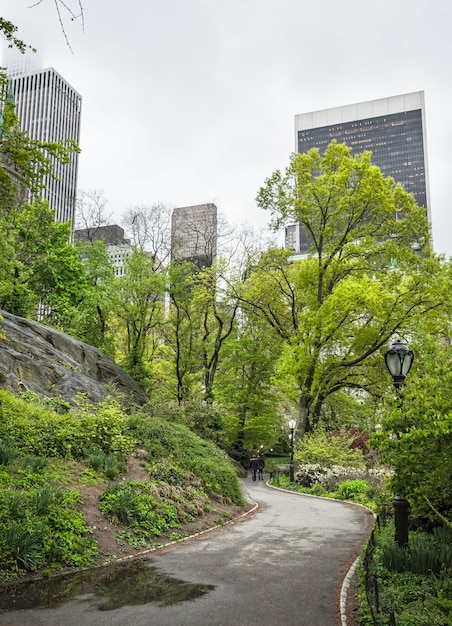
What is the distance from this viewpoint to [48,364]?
728 inches

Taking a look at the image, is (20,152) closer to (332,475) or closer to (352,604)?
(352,604)

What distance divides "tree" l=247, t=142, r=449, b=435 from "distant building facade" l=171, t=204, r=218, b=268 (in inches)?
324

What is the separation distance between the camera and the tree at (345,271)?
24797 millimetres

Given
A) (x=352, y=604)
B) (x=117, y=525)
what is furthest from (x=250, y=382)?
(x=352, y=604)

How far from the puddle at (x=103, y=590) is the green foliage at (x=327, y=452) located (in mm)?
17475

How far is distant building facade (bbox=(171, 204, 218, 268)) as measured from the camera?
37.3m

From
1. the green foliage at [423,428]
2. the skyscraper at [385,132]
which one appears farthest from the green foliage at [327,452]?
the skyscraper at [385,132]

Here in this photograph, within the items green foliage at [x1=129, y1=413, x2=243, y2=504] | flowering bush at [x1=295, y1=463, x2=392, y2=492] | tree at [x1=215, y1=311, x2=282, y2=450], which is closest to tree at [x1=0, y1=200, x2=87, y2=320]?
tree at [x1=215, y1=311, x2=282, y2=450]

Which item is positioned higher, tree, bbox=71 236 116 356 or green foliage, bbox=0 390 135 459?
tree, bbox=71 236 116 356

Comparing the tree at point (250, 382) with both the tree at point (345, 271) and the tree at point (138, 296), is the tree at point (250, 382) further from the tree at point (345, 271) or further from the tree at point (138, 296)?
the tree at point (345, 271)

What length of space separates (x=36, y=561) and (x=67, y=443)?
5078 millimetres

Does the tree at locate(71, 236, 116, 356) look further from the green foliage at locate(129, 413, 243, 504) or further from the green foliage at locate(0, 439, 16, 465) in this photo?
the green foliage at locate(0, 439, 16, 465)

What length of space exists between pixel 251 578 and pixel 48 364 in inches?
482

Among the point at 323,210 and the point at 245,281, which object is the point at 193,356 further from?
the point at 323,210
